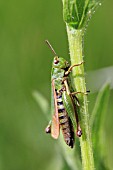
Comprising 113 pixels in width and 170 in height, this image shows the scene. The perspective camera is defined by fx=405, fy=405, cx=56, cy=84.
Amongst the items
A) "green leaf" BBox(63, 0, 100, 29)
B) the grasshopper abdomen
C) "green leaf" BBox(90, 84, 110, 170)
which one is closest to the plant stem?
"green leaf" BBox(63, 0, 100, 29)

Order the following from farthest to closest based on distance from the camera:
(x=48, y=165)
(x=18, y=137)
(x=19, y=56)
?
(x=19, y=56) < (x=18, y=137) < (x=48, y=165)

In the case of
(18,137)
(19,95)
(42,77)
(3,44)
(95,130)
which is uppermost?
(3,44)

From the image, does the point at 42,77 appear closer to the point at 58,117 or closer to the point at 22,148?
the point at 22,148

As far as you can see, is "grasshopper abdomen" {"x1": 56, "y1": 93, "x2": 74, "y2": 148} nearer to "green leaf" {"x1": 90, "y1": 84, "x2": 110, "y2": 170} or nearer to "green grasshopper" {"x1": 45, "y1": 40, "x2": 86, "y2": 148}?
"green grasshopper" {"x1": 45, "y1": 40, "x2": 86, "y2": 148}

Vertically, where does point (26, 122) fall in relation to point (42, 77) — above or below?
below

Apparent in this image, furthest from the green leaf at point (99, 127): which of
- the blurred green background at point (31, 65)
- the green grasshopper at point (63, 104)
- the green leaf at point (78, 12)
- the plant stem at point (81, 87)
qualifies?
the blurred green background at point (31, 65)

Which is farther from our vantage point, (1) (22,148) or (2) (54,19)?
(2) (54,19)

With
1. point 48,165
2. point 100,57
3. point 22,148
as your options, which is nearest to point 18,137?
point 22,148
